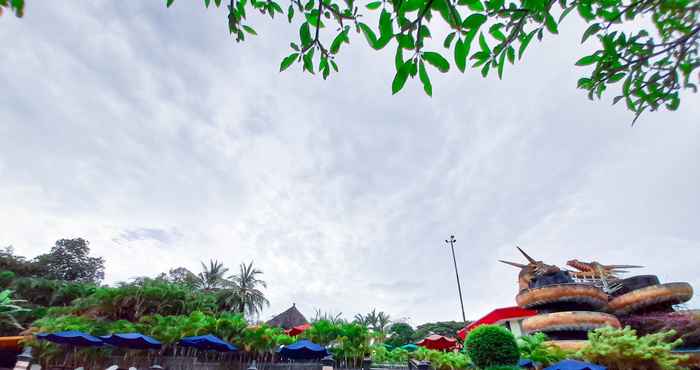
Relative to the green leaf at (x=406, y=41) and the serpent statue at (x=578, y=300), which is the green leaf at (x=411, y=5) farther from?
the serpent statue at (x=578, y=300)

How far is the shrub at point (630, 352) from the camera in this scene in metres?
11.5

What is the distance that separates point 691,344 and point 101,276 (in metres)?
52.8

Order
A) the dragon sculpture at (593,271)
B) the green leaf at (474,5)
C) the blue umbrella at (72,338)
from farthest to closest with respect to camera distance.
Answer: the dragon sculpture at (593,271) → the blue umbrella at (72,338) → the green leaf at (474,5)

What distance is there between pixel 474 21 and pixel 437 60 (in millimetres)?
234

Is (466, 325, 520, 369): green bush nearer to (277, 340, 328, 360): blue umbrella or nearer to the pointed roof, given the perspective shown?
(277, 340, 328, 360): blue umbrella

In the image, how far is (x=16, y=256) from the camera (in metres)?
29.8

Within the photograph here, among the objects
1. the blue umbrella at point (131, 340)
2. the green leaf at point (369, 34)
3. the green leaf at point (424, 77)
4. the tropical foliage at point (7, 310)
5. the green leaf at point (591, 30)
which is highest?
the tropical foliage at point (7, 310)

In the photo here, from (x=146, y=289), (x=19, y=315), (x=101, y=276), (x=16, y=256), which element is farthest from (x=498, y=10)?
(x=101, y=276)

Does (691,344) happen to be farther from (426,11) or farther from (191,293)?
(191,293)

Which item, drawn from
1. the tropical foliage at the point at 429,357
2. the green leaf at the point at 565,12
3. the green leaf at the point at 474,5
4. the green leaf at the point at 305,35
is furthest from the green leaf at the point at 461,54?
the tropical foliage at the point at 429,357

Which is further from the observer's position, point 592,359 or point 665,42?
point 592,359

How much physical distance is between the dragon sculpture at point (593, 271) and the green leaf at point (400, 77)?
27699 mm

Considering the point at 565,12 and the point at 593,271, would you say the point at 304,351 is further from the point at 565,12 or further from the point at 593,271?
the point at 593,271

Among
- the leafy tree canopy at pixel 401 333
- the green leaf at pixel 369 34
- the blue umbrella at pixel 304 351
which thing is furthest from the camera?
the leafy tree canopy at pixel 401 333
